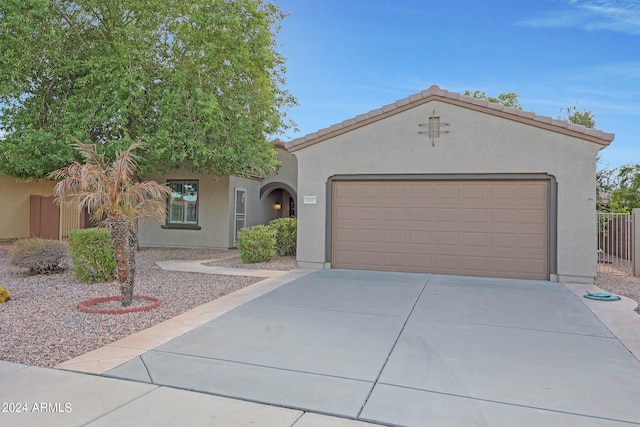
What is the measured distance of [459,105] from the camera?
31.4ft

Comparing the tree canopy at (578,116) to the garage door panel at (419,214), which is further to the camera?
the tree canopy at (578,116)

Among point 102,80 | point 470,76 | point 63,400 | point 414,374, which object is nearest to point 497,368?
point 414,374

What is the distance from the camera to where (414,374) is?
396cm

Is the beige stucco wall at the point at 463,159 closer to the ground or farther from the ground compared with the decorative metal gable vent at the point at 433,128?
closer to the ground

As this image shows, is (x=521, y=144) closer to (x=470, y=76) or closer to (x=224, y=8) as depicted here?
(x=224, y=8)

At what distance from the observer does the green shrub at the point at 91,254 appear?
848 centimetres

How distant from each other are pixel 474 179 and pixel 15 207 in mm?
19197

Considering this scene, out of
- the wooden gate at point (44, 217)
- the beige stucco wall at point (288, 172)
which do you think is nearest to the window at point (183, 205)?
the beige stucco wall at point (288, 172)

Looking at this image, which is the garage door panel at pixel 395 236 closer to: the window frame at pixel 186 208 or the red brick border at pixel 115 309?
the red brick border at pixel 115 309

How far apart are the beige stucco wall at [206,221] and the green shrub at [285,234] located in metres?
3.84

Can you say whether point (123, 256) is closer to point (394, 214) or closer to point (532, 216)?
point (394, 214)

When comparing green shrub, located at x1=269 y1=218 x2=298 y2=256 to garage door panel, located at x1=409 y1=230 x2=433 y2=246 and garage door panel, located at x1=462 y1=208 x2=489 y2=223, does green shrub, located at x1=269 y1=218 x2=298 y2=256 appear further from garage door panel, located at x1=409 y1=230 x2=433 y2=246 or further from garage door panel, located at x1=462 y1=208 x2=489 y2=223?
garage door panel, located at x1=462 y1=208 x2=489 y2=223

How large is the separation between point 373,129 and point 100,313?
7013 mm

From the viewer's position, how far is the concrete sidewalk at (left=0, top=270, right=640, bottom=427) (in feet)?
10.5
